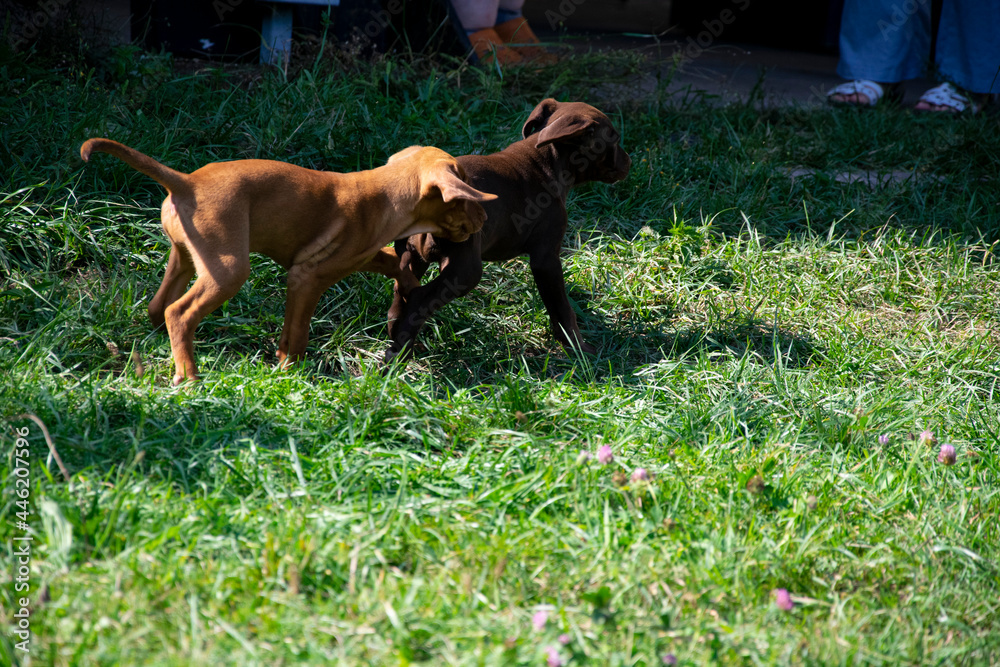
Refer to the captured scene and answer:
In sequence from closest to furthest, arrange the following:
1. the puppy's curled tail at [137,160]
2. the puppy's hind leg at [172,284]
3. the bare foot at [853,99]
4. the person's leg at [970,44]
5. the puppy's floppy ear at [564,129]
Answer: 1. the puppy's curled tail at [137,160]
2. the puppy's hind leg at [172,284]
3. the puppy's floppy ear at [564,129]
4. the person's leg at [970,44]
5. the bare foot at [853,99]

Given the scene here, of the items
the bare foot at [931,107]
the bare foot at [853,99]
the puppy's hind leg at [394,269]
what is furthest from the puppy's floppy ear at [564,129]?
the bare foot at [931,107]

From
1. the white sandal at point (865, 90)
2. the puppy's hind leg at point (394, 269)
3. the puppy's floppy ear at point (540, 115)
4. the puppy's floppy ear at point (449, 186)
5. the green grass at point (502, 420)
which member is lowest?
the green grass at point (502, 420)

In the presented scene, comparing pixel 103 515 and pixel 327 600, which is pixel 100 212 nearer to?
pixel 103 515

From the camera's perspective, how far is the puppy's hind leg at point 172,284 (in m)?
3.39

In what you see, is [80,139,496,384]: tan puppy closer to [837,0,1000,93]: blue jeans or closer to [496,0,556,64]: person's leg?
[496,0,556,64]: person's leg

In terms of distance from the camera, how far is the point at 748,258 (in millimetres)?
4742

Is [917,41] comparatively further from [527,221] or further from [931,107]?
[527,221]

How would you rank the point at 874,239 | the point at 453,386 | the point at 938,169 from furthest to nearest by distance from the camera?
the point at 938,169, the point at 874,239, the point at 453,386

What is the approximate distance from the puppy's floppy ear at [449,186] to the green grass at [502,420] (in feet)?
2.43

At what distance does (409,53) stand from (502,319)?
2.83 metres

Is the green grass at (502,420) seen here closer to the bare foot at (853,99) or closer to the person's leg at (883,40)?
the bare foot at (853,99)

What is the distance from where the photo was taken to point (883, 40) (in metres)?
7.25

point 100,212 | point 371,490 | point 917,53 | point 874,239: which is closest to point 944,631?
point 371,490

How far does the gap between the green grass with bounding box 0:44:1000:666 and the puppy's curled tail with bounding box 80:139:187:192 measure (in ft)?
2.48
